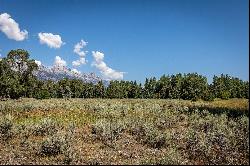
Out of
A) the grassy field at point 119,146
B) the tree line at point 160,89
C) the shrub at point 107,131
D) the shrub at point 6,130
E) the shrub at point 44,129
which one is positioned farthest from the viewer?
the tree line at point 160,89

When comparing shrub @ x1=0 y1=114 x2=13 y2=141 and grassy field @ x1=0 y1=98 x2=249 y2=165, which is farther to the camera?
shrub @ x1=0 y1=114 x2=13 y2=141

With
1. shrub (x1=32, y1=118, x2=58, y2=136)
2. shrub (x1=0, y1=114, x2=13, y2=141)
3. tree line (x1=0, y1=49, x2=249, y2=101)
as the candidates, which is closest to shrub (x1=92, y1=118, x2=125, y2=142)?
shrub (x1=32, y1=118, x2=58, y2=136)

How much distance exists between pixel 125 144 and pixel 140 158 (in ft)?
10.6

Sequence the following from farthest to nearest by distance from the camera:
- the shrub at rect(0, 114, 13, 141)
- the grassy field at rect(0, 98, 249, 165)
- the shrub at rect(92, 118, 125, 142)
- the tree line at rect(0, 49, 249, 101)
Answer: the tree line at rect(0, 49, 249, 101)
the shrub at rect(0, 114, 13, 141)
the shrub at rect(92, 118, 125, 142)
the grassy field at rect(0, 98, 249, 165)

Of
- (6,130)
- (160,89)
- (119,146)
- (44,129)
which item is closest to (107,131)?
(119,146)

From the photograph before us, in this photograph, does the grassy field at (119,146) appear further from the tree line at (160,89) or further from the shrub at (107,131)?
the tree line at (160,89)

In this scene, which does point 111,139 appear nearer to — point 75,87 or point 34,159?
point 34,159

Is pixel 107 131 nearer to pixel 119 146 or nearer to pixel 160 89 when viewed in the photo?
pixel 119 146

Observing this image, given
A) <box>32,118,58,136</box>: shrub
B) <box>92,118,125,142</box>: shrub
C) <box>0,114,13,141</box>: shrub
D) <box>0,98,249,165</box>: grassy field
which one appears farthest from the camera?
<box>32,118,58,136</box>: shrub

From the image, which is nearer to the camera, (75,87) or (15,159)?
(15,159)

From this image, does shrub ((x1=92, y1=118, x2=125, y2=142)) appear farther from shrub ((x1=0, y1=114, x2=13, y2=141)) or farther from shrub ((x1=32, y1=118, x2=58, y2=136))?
shrub ((x1=0, y1=114, x2=13, y2=141))

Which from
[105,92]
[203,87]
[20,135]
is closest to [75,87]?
[105,92]

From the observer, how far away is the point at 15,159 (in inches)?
605

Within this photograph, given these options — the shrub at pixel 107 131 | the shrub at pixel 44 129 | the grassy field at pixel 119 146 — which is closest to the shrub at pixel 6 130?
the grassy field at pixel 119 146
